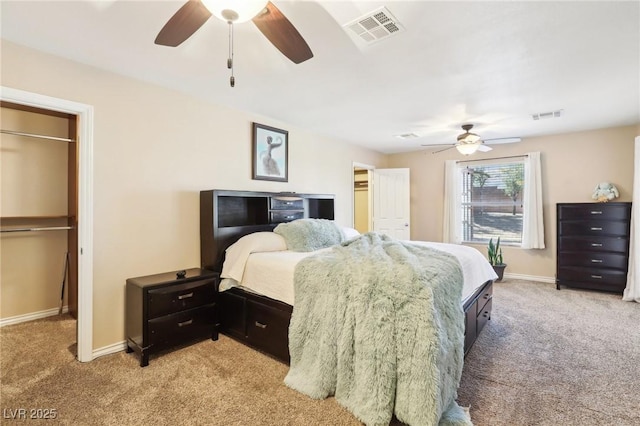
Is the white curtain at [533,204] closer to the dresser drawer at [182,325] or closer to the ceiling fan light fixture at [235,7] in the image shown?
the dresser drawer at [182,325]

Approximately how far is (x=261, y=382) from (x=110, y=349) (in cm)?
144

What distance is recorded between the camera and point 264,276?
2.62 metres

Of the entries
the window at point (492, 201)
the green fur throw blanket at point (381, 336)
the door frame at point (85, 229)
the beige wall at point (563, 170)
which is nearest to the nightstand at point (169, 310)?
the door frame at point (85, 229)

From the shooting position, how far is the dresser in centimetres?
426

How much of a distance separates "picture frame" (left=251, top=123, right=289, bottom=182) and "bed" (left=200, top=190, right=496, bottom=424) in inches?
16.5

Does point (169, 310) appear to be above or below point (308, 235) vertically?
below

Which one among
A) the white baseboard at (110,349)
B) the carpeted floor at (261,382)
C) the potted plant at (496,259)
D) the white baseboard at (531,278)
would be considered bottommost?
the carpeted floor at (261,382)

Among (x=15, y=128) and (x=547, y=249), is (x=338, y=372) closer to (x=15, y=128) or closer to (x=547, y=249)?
(x=15, y=128)

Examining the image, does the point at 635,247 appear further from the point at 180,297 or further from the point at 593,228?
the point at 180,297

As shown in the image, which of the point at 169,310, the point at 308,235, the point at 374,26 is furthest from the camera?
the point at 308,235

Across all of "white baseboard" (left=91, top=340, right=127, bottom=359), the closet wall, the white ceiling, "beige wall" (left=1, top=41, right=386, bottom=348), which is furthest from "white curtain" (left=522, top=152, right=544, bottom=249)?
the closet wall

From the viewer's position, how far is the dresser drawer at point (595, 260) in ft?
Result: 14.0

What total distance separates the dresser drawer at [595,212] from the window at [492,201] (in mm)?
759

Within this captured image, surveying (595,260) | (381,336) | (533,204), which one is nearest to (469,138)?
(533,204)
